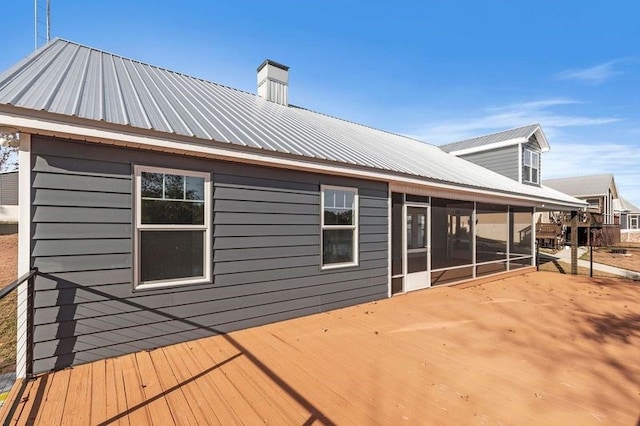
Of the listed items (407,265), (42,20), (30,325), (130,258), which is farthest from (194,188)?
(42,20)

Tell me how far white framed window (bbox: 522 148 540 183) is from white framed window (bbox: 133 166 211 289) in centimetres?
1434

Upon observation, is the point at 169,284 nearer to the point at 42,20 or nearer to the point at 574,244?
the point at 42,20

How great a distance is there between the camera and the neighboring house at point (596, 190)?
76.4ft

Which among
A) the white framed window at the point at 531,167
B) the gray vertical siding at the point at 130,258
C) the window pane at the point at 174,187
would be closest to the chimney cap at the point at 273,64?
the gray vertical siding at the point at 130,258

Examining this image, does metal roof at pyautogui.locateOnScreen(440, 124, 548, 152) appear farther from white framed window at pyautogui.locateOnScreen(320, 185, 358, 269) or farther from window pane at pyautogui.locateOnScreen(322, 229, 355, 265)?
window pane at pyautogui.locateOnScreen(322, 229, 355, 265)

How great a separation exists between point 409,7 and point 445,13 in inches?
59.3

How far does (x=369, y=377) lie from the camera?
3.15 meters

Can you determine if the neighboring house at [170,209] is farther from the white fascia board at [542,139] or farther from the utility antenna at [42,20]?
the white fascia board at [542,139]

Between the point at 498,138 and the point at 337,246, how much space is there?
40.9 ft

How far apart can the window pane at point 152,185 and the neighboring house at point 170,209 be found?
2 centimetres

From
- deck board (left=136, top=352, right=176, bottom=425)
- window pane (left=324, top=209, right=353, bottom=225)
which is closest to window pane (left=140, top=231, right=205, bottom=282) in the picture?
deck board (left=136, top=352, right=176, bottom=425)

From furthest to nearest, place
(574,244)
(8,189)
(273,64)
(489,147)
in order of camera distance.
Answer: (8,189), (489,147), (574,244), (273,64)

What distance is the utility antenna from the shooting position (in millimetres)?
8773

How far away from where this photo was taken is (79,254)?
10.8 ft
